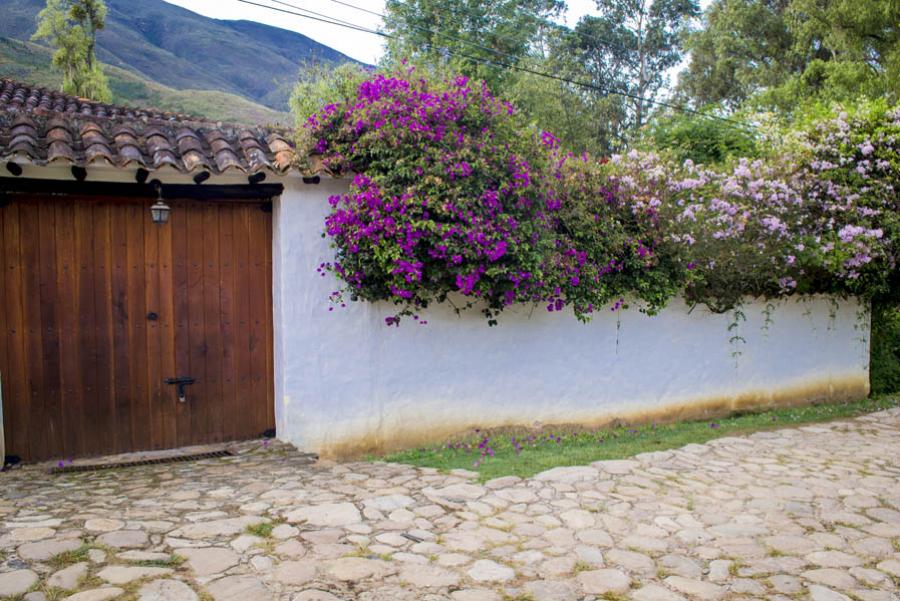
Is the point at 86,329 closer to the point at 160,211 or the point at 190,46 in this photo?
the point at 160,211

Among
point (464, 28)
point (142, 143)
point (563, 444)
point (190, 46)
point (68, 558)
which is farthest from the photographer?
point (190, 46)

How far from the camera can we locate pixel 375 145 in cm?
558

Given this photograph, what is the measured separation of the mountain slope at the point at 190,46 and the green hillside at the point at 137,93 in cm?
2145

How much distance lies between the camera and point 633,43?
31.5m

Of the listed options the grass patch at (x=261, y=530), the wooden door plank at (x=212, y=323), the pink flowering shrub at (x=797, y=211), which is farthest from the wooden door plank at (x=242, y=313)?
the pink flowering shrub at (x=797, y=211)

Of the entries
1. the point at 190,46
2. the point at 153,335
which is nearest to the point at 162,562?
the point at 153,335

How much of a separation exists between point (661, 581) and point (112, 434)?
14.6 ft

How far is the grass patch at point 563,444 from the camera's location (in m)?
5.83

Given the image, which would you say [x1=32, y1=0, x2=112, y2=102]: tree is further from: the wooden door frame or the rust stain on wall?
the rust stain on wall

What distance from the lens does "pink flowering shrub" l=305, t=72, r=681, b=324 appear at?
18.1ft

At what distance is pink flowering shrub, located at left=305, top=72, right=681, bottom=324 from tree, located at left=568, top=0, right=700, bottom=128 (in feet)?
87.5

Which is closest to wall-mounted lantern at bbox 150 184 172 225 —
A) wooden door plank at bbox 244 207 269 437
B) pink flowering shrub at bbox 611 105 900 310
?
wooden door plank at bbox 244 207 269 437

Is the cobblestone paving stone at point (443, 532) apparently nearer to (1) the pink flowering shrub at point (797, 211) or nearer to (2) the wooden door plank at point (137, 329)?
(2) the wooden door plank at point (137, 329)

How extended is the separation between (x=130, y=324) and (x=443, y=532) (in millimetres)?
3263
